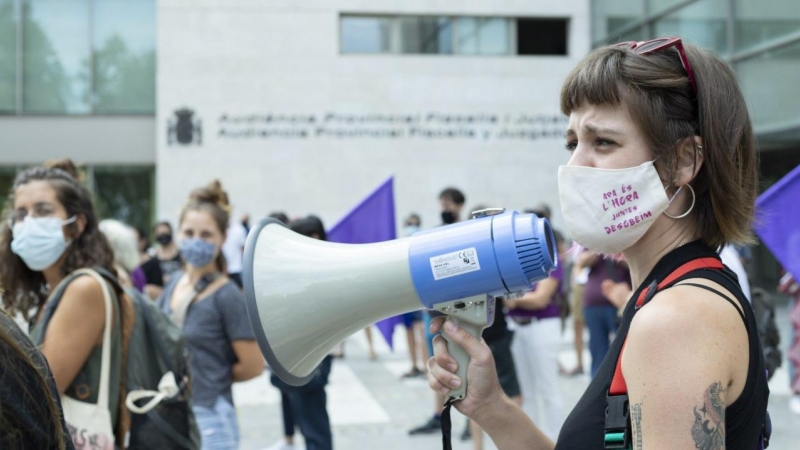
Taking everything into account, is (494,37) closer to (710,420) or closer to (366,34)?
(366,34)

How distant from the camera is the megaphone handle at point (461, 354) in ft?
5.45

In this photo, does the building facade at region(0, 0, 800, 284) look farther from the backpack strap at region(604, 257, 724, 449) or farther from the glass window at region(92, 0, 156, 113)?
the backpack strap at region(604, 257, 724, 449)

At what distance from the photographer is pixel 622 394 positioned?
4.48 ft

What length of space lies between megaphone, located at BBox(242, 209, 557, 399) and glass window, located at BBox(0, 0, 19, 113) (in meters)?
18.5

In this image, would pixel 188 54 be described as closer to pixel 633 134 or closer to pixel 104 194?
pixel 104 194

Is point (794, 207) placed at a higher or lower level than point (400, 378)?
higher

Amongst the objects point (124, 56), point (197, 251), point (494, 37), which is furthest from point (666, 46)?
point (124, 56)

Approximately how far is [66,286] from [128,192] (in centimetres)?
1660

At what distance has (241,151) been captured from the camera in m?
18.0

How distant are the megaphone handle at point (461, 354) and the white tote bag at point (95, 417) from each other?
1.61 meters

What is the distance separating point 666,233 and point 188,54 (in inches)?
697

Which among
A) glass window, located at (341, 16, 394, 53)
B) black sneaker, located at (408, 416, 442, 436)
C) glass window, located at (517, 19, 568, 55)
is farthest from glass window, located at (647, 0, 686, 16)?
black sneaker, located at (408, 416, 442, 436)

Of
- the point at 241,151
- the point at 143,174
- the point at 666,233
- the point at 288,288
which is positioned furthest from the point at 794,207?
the point at 143,174

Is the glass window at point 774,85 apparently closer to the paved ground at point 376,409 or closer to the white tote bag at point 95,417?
the paved ground at point 376,409
